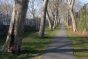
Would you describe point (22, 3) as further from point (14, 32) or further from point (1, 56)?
point (1, 56)

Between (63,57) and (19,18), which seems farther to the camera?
(19,18)

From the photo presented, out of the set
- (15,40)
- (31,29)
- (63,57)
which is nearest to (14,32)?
(15,40)

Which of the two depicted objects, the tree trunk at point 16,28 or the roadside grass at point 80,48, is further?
the tree trunk at point 16,28

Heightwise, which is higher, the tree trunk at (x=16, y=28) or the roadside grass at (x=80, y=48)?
the tree trunk at (x=16, y=28)

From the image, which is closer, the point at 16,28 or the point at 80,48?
the point at 16,28

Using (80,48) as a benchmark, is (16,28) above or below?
above

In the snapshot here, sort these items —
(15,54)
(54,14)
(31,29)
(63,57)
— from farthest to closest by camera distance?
(54,14)
(31,29)
(15,54)
(63,57)

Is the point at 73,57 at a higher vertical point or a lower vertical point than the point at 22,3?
lower

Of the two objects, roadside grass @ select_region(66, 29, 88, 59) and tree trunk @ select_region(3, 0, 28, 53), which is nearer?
roadside grass @ select_region(66, 29, 88, 59)

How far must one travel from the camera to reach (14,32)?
1505 cm

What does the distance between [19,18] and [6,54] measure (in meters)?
1.93

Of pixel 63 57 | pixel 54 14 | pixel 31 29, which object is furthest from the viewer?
pixel 54 14

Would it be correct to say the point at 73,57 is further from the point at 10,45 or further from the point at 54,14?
the point at 54,14

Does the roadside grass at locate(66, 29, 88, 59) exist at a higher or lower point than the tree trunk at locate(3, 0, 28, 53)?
lower
